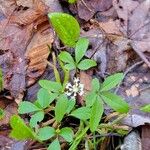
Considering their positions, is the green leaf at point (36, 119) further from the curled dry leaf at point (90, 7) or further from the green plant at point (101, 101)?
the curled dry leaf at point (90, 7)

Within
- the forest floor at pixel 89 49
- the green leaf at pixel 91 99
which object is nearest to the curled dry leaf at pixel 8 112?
the forest floor at pixel 89 49

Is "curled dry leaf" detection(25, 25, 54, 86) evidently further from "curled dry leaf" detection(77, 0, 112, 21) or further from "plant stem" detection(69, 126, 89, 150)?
"plant stem" detection(69, 126, 89, 150)

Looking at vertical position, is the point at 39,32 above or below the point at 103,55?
above

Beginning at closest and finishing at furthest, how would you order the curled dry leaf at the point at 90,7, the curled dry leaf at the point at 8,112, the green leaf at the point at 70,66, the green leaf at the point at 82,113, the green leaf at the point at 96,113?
the green leaf at the point at 96,113 → the green leaf at the point at 82,113 → the green leaf at the point at 70,66 → the curled dry leaf at the point at 8,112 → the curled dry leaf at the point at 90,7

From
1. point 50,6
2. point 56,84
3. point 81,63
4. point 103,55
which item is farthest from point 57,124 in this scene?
point 50,6

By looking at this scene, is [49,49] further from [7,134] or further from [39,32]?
[7,134]

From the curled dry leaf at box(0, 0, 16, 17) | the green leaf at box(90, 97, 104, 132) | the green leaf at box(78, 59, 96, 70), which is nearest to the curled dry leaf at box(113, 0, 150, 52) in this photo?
the green leaf at box(78, 59, 96, 70)

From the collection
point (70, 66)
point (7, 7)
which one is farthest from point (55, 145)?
point (7, 7)
